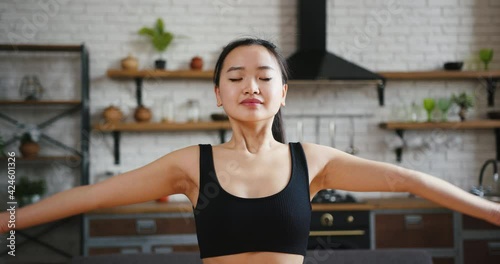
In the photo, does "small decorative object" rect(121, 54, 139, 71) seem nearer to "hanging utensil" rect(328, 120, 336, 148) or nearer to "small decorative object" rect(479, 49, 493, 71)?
"hanging utensil" rect(328, 120, 336, 148)

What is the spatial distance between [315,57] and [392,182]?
2952 millimetres

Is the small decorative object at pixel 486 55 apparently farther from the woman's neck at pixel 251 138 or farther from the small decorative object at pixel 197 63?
the woman's neck at pixel 251 138

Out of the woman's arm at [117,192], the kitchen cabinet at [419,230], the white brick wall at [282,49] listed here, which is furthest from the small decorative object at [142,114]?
the woman's arm at [117,192]

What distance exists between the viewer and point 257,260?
41.3 inches

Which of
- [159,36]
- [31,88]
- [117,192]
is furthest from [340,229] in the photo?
[117,192]

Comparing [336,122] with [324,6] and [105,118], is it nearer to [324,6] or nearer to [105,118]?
[324,6]

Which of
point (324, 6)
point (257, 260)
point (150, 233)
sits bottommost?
point (150, 233)

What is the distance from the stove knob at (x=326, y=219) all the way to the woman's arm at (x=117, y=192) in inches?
98.5

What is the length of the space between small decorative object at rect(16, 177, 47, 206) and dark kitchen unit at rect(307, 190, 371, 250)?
6.52 ft

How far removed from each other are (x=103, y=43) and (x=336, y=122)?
1981 mm

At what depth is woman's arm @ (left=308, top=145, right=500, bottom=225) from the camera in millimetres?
1070

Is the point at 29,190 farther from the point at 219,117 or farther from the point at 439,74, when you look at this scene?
the point at 439,74

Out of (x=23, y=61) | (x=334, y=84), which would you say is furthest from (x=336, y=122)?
(x=23, y=61)

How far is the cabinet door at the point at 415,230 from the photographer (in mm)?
3623
